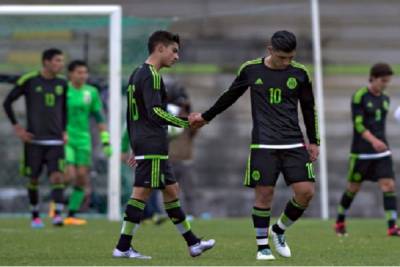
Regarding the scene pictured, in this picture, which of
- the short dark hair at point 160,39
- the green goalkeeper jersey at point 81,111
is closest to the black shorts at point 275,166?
the short dark hair at point 160,39

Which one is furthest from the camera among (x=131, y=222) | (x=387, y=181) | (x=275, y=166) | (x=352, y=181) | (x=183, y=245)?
(x=352, y=181)

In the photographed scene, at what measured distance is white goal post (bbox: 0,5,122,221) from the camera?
1691 cm

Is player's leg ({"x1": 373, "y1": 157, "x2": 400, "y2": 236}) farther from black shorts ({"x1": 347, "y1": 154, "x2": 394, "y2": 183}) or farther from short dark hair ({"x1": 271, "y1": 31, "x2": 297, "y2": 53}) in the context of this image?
short dark hair ({"x1": 271, "y1": 31, "x2": 297, "y2": 53})

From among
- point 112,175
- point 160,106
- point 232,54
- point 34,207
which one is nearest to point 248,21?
point 232,54

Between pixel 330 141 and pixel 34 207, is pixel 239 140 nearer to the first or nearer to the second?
pixel 330 141

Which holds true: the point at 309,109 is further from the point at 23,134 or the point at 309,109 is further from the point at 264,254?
the point at 23,134

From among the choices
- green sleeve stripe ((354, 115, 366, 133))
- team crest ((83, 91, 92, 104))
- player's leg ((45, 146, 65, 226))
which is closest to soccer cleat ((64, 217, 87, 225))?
player's leg ((45, 146, 65, 226))

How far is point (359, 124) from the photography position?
1316cm

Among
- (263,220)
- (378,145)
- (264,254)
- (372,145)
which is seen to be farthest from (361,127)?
(264,254)

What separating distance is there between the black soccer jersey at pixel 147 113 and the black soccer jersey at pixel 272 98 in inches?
16.1

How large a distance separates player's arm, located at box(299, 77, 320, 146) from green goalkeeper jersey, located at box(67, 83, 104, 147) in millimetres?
6683

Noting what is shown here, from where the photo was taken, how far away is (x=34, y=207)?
15148mm

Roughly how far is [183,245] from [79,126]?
5.38 metres

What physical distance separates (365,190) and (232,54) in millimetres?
3369
